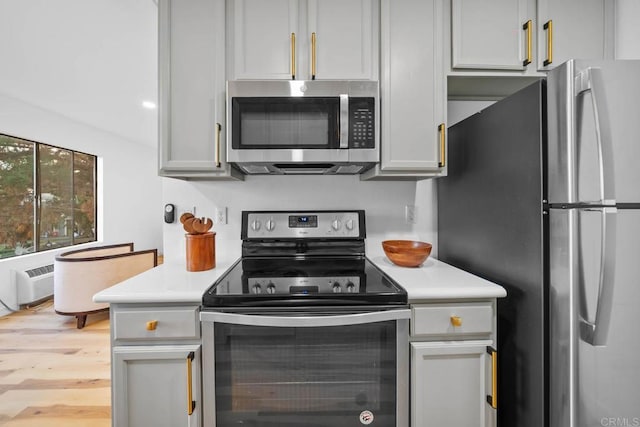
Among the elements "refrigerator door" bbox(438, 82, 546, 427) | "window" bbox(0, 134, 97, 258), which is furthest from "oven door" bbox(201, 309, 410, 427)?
"window" bbox(0, 134, 97, 258)

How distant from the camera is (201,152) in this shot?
1.49 m

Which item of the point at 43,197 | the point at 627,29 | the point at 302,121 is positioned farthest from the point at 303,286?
the point at 43,197

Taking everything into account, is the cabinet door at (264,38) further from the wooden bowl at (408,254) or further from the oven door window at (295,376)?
the oven door window at (295,376)

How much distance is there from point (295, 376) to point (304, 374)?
0.12 ft

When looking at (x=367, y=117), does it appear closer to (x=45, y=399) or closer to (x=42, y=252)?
(x=45, y=399)

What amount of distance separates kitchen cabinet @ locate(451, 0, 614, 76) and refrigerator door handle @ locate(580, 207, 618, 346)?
0.91m

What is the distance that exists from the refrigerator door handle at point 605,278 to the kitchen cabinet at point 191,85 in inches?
60.3

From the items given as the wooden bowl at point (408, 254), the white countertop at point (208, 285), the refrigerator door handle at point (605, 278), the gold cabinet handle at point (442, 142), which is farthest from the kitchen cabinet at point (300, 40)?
the refrigerator door handle at point (605, 278)

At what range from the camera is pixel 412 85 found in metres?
1.50

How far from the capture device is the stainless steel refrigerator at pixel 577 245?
1.00m

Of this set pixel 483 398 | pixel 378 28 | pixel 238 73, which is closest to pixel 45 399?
pixel 238 73

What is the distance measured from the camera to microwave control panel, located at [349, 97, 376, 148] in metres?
1.44

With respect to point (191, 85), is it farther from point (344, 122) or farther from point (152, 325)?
point (152, 325)

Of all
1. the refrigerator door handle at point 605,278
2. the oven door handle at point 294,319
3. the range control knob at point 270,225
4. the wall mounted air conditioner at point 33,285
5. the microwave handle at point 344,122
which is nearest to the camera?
the refrigerator door handle at point 605,278
